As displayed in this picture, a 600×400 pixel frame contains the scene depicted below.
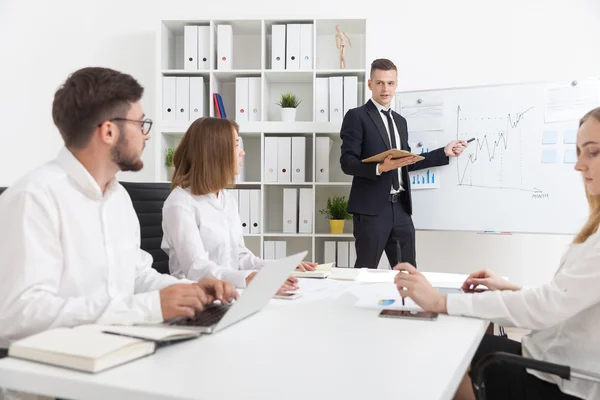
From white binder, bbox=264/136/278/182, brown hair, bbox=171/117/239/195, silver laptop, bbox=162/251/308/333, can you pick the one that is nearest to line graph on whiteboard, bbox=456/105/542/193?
white binder, bbox=264/136/278/182

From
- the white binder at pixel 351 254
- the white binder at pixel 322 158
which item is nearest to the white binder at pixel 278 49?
the white binder at pixel 322 158

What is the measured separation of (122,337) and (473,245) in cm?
345

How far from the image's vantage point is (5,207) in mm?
1093

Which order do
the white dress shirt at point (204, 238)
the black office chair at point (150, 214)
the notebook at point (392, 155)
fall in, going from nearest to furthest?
1. the white dress shirt at point (204, 238)
2. the black office chair at point (150, 214)
3. the notebook at point (392, 155)

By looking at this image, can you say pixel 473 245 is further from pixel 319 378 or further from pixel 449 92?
pixel 319 378

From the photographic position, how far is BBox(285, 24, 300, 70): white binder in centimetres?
374

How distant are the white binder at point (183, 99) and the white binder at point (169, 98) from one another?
3 cm

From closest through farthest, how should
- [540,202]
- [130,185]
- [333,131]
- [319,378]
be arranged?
1. [319,378]
2. [130,185]
3. [540,202]
4. [333,131]

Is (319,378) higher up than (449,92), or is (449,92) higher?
(449,92)

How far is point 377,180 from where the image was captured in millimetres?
3309

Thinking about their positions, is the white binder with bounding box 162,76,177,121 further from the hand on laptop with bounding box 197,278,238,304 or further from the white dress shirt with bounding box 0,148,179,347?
the hand on laptop with bounding box 197,278,238,304

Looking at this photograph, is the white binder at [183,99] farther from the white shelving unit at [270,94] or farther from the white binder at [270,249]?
the white binder at [270,249]

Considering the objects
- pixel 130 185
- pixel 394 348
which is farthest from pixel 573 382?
pixel 130 185

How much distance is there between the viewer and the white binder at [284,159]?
3.78 metres
